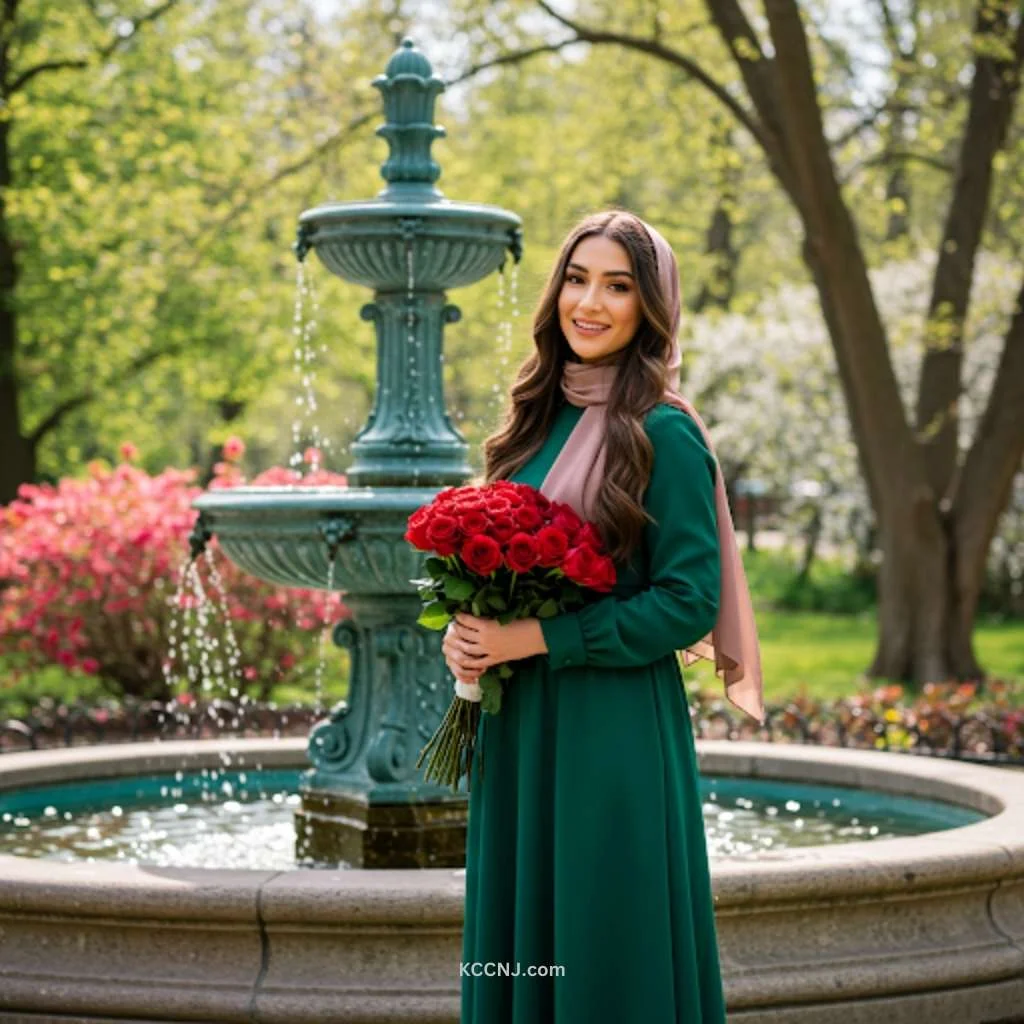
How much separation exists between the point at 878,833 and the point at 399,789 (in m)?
2.00

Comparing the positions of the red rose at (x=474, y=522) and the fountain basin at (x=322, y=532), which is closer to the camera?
the red rose at (x=474, y=522)

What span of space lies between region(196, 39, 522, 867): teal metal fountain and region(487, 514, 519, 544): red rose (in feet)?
9.18

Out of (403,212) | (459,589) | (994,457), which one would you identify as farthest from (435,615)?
(994,457)

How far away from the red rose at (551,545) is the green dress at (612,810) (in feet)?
0.42

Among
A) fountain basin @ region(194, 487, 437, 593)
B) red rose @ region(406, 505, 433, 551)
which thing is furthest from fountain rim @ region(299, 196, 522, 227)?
red rose @ region(406, 505, 433, 551)

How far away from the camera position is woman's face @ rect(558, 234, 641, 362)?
4.02 m

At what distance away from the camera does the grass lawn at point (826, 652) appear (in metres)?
17.8

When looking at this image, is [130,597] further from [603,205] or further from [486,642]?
[486,642]

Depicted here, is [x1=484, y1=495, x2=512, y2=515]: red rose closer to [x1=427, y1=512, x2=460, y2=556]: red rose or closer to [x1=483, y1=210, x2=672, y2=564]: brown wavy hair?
[x1=427, y1=512, x2=460, y2=556]: red rose

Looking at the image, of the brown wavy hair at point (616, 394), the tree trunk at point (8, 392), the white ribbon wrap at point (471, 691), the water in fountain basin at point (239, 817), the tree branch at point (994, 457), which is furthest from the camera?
the tree trunk at point (8, 392)

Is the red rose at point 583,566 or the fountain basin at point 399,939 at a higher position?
the red rose at point 583,566

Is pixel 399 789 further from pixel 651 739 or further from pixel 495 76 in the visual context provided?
pixel 495 76

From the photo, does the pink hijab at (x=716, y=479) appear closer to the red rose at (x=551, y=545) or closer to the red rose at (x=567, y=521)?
the red rose at (x=567, y=521)

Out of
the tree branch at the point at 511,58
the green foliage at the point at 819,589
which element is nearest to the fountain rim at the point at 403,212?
the tree branch at the point at 511,58
